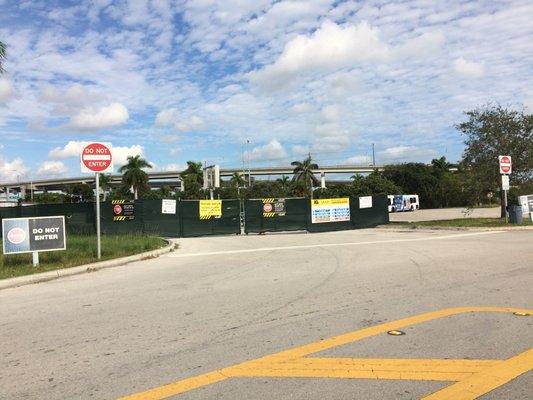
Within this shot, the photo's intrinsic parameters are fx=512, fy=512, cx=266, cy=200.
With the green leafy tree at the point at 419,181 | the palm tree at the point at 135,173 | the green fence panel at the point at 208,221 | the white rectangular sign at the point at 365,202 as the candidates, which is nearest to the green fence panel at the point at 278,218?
the green fence panel at the point at 208,221

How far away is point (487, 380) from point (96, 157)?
11472mm

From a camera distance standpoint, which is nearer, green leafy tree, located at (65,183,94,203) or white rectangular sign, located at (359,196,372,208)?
white rectangular sign, located at (359,196,372,208)

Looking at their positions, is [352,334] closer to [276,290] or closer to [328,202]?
[276,290]

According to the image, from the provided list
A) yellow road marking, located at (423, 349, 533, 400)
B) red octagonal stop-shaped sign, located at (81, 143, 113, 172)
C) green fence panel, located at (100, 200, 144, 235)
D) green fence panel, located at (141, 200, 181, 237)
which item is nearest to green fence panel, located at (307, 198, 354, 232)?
green fence panel, located at (141, 200, 181, 237)

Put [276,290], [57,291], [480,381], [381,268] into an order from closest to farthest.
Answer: [480,381], [276,290], [57,291], [381,268]

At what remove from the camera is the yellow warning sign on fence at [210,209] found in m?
25.8

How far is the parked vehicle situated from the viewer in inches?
2832

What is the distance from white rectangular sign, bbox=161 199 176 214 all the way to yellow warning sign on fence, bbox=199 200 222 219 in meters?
1.35

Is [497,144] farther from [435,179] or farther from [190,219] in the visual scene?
[435,179]

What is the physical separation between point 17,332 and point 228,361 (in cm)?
315

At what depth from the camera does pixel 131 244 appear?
16031 millimetres

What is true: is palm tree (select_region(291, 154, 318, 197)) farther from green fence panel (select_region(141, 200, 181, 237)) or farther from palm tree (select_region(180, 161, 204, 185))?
green fence panel (select_region(141, 200, 181, 237))

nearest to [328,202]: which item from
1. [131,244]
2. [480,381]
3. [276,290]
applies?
[131,244]

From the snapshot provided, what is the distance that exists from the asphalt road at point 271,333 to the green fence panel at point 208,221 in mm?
13946
